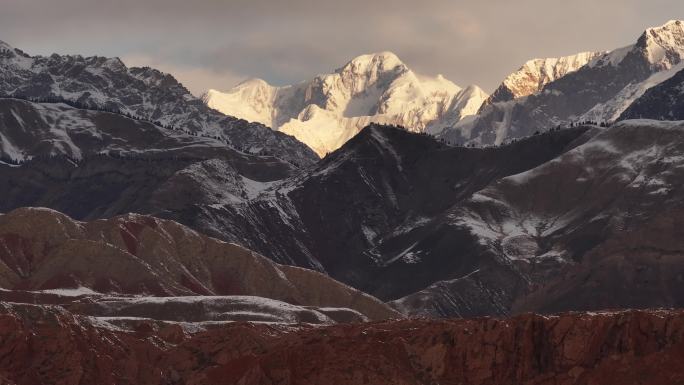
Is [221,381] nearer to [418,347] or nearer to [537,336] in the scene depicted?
[418,347]

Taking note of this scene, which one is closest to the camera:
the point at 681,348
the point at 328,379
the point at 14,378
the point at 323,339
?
the point at 681,348

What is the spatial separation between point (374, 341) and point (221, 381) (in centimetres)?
1904

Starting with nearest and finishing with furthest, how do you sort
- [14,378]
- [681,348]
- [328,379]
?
1. [681,348]
2. [328,379]
3. [14,378]

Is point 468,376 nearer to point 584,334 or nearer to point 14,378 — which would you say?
point 584,334

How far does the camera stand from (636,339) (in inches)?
6526

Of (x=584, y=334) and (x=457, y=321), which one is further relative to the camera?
(x=457, y=321)

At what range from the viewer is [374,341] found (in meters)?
176

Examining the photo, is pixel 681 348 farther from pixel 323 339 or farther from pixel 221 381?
pixel 221 381

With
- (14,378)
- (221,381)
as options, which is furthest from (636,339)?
(14,378)

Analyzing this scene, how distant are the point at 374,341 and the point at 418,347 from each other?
180 inches

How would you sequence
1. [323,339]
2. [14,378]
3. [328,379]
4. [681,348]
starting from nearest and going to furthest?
[681,348]
[328,379]
[323,339]
[14,378]

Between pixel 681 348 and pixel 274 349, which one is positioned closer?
pixel 681 348

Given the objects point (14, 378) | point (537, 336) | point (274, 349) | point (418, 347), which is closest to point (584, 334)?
point (537, 336)

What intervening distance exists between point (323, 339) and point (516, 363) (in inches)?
825
